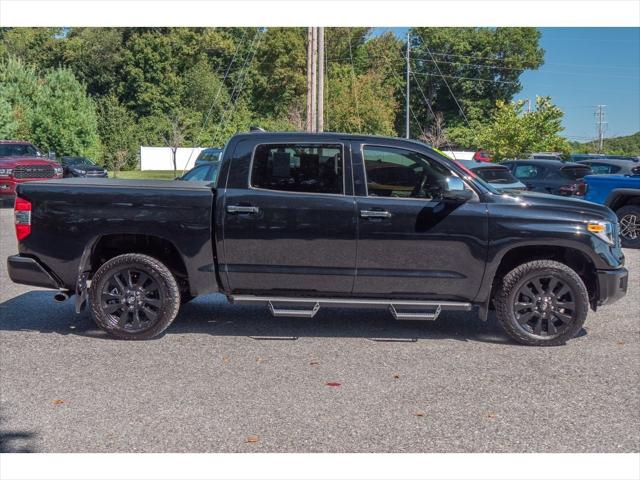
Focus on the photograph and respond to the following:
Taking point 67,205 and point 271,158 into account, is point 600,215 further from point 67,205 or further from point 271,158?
point 67,205

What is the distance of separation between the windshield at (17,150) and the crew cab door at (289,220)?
1789 cm

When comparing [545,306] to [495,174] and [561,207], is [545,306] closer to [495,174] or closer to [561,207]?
[561,207]

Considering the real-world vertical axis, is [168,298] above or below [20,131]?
below

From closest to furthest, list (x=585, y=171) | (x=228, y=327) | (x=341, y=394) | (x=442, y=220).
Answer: (x=341, y=394)
(x=442, y=220)
(x=228, y=327)
(x=585, y=171)

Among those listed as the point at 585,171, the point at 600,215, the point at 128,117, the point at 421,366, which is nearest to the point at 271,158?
the point at 421,366

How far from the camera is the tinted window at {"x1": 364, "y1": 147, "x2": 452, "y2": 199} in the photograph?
21.2 ft

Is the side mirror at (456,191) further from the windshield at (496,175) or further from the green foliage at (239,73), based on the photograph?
the green foliage at (239,73)

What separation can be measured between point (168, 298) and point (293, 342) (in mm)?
1268

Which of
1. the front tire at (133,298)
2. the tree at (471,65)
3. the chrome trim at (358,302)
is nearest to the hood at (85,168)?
the front tire at (133,298)

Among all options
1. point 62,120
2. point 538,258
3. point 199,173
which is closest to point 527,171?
point 199,173

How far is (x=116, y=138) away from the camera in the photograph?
53969 millimetres

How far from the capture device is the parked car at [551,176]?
15.5 m

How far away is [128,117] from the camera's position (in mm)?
58812

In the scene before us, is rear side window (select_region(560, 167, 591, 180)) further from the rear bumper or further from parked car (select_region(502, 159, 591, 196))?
the rear bumper
